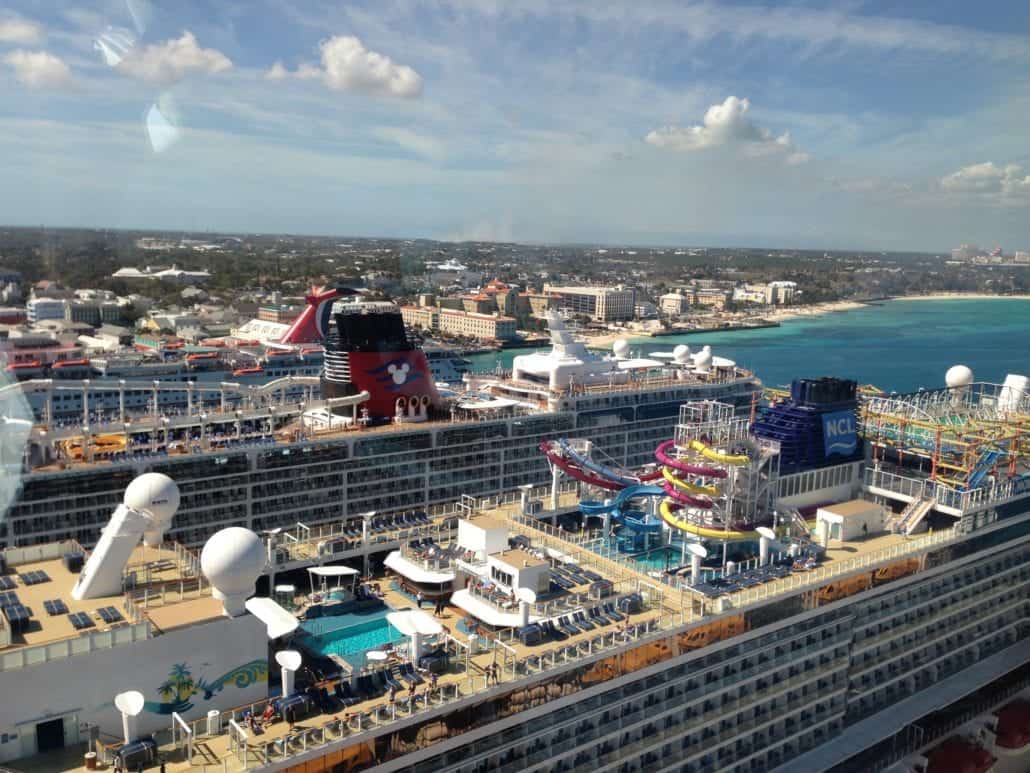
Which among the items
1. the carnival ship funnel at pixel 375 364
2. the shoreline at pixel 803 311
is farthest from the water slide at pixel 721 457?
the shoreline at pixel 803 311

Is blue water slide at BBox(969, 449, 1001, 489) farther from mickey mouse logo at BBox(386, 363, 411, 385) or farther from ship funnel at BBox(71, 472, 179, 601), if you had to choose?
ship funnel at BBox(71, 472, 179, 601)

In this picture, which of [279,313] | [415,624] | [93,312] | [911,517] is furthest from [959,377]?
[93,312]

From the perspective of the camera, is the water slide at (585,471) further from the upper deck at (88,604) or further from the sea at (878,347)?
the sea at (878,347)

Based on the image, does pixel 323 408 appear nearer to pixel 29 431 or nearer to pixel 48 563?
pixel 29 431

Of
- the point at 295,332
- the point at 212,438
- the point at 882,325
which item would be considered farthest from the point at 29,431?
the point at 882,325

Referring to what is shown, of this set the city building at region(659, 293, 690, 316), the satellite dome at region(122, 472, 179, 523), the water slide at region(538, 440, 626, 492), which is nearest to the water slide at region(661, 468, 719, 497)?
the water slide at region(538, 440, 626, 492)
